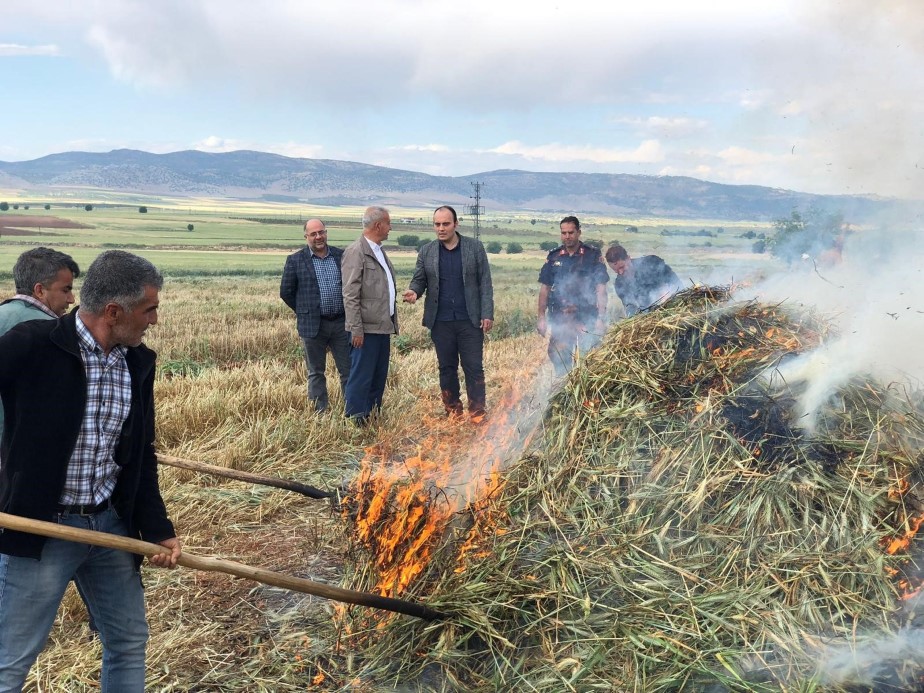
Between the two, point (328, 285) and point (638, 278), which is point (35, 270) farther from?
point (638, 278)

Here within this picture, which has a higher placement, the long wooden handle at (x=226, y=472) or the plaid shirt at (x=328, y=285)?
the plaid shirt at (x=328, y=285)

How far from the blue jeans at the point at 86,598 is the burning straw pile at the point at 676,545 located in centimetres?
103

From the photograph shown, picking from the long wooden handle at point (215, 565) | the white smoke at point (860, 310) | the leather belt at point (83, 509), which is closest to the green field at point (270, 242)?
the white smoke at point (860, 310)

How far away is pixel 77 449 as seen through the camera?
248cm

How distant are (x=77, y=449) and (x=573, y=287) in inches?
203

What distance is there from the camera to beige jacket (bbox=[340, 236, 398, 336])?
258 inches

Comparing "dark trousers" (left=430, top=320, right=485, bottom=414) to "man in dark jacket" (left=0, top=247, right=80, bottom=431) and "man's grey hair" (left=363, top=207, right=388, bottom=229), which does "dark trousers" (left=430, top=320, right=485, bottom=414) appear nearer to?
"man's grey hair" (left=363, top=207, right=388, bottom=229)

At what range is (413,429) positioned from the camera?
6609mm

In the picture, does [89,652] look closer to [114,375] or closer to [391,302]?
[114,375]

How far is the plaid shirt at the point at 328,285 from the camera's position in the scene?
7.07 m

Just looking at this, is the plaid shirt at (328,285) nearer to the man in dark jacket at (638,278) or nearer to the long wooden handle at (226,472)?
the man in dark jacket at (638,278)

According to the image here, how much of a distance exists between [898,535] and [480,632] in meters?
1.90

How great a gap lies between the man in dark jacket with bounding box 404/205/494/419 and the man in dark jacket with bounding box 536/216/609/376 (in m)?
0.62

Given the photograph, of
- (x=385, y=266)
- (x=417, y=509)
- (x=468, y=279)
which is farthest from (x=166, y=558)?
(x=468, y=279)
